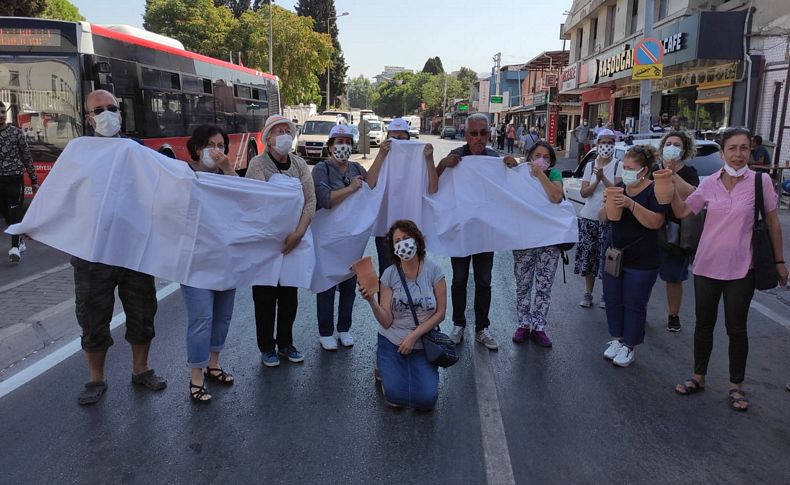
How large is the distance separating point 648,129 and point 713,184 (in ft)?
40.3

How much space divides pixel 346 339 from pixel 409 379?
1288mm

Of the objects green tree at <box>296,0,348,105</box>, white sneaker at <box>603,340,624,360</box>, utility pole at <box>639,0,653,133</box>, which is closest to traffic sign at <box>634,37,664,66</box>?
utility pole at <box>639,0,653,133</box>

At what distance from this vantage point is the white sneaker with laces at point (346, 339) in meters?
5.10

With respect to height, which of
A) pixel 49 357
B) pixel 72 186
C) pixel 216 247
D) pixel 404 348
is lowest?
pixel 49 357

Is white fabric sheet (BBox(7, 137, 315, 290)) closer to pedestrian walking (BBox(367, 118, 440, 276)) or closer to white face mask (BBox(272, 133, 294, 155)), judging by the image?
white face mask (BBox(272, 133, 294, 155))

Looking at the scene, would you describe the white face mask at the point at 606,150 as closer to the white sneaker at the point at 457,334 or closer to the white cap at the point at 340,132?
the white sneaker at the point at 457,334

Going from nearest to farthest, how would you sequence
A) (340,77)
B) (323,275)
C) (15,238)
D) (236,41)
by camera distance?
(323,275), (15,238), (236,41), (340,77)

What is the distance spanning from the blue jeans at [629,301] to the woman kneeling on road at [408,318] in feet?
5.37

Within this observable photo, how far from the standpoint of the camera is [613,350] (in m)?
4.95

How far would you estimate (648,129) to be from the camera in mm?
15367

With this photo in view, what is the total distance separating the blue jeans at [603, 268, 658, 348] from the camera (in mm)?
4664

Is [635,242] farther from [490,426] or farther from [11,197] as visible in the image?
[11,197]

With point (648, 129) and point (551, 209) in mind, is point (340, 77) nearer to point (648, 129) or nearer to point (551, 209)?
point (648, 129)

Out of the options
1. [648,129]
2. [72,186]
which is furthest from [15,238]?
[648,129]
